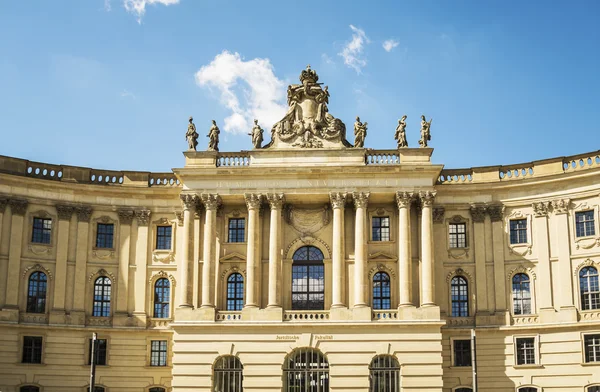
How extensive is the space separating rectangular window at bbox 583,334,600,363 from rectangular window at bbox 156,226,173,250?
25750 millimetres

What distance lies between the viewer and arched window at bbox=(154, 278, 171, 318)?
2114 inches

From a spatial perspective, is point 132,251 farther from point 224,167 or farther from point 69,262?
point 224,167

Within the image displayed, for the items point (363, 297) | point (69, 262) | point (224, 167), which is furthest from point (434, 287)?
point (69, 262)

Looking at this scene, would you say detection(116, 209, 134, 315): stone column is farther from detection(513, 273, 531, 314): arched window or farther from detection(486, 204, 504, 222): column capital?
detection(513, 273, 531, 314): arched window

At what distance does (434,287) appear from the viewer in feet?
166

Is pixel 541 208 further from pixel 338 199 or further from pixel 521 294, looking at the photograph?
pixel 338 199

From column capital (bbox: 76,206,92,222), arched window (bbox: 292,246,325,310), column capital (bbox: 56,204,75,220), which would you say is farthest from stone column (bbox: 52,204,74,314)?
arched window (bbox: 292,246,325,310)

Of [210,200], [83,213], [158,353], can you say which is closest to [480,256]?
[210,200]

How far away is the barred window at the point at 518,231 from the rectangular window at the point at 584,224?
3.14 metres

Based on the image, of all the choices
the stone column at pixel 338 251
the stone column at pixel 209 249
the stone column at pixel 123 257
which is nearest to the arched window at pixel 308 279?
the stone column at pixel 338 251

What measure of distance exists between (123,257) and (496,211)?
23352mm

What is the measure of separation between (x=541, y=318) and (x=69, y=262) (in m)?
28.6

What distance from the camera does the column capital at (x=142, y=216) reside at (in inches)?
2143

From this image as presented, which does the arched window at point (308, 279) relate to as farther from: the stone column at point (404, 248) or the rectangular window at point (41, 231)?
the rectangular window at point (41, 231)
